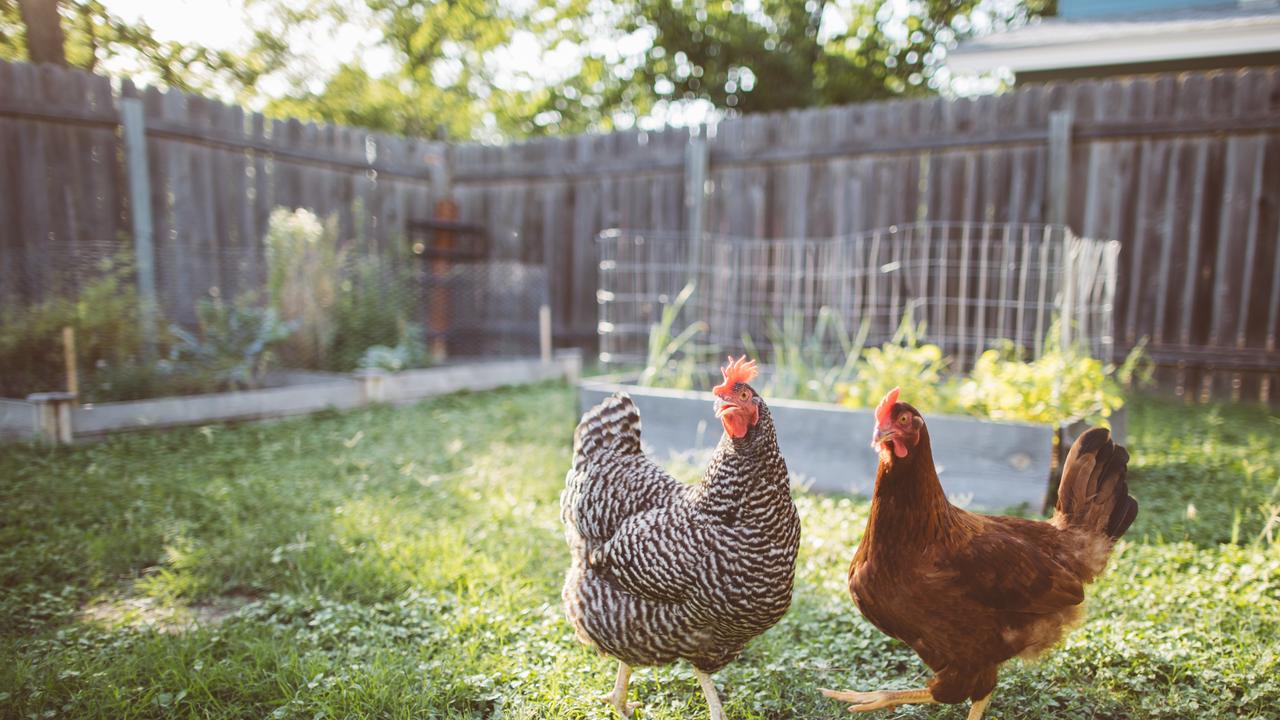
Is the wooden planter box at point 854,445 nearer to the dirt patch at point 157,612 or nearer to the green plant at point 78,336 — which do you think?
the dirt patch at point 157,612

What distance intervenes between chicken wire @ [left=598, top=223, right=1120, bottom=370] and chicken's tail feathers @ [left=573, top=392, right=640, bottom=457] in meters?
3.01

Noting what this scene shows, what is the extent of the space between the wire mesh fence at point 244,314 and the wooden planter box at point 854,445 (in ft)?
10.7

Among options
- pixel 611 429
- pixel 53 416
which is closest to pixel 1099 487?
pixel 611 429

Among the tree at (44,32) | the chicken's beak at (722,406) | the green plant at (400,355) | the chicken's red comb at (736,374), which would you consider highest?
the tree at (44,32)

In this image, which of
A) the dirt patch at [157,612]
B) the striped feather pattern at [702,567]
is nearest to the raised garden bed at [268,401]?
the dirt patch at [157,612]

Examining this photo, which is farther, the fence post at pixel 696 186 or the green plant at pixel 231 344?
the fence post at pixel 696 186

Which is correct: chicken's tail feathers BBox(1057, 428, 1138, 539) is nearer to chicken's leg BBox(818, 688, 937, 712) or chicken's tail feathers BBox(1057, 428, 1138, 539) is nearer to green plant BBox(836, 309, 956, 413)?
chicken's leg BBox(818, 688, 937, 712)

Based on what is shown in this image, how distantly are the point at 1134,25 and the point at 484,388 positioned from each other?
850 cm

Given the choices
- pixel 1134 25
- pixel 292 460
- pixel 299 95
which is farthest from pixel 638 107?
pixel 292 460

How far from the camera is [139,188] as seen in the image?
21.0 ft

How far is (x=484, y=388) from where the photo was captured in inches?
271

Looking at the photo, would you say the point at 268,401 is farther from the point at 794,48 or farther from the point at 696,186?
the point at 794,48

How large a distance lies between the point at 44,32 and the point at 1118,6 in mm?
12879

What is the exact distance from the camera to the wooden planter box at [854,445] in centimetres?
356
